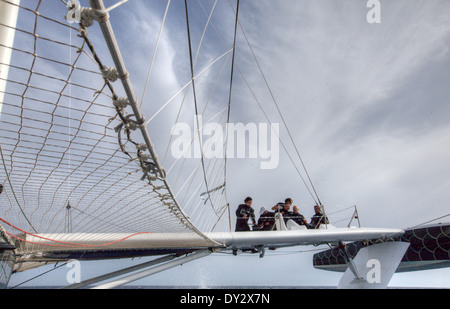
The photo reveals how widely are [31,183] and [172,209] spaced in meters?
1.62

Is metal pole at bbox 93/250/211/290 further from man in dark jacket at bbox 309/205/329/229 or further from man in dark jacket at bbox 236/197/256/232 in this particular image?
man in dark jacket at bbox 309/205/329/229

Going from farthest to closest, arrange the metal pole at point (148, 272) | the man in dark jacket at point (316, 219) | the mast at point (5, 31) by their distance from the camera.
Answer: the man in dark jacket at point (316, 219) < the metal pole at point (148, 272) < the mast at point (5, 31)

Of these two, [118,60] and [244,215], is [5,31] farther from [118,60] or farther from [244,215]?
[244,215]

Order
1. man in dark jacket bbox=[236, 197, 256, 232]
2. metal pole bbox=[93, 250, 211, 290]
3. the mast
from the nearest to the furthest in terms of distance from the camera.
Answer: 1. the mast
2. metal pole bbox=[93, 250, 211, 290]
3. man in dark jacket bbox=[236, 197, 256, 232]

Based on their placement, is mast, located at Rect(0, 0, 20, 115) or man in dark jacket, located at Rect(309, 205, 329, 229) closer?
mast, located at Rect(0, 0, 20, 115)

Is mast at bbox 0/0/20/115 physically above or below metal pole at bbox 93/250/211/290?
above

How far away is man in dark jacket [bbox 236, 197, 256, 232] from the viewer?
5.04 meters

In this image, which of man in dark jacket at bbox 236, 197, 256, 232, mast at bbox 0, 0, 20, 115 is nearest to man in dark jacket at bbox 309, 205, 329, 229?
man in dark jacket at bbox 236, 197, 256, 232

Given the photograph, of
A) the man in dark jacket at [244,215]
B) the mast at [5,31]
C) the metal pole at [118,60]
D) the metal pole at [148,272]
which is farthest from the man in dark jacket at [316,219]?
the mast at [5,31]

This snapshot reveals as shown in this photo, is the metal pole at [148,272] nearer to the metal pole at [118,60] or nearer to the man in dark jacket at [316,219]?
the metal pole at [118,60]

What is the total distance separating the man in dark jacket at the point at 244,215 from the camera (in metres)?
5.04
